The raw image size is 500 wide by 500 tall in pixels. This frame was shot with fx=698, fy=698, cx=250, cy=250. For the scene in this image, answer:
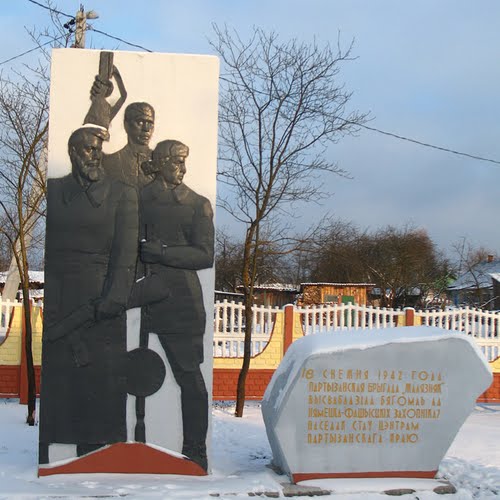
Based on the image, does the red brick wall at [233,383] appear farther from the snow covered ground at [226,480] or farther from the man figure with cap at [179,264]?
the man figure with cap at [179,264]

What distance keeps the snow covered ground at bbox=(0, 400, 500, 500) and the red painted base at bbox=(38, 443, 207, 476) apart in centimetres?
9

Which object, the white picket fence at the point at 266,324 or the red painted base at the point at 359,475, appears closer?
the red painted base at the point at 359,475

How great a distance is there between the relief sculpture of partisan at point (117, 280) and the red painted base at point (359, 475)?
94cm

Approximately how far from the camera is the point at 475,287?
149 ft

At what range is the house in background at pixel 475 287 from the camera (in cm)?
4531

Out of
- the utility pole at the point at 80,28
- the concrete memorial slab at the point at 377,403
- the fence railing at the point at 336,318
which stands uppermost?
the utility pole at the point at 80,28

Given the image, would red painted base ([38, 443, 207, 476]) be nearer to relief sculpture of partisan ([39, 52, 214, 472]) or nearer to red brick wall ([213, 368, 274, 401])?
relief sculpture of partisan ([39, 52, 214, 472])

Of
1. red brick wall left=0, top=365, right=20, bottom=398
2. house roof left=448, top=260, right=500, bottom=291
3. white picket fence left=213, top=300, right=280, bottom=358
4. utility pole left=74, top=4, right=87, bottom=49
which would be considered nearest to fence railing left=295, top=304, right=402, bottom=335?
white picket fence left=213, top=300, right=280, bottom=358

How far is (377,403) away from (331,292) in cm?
2310

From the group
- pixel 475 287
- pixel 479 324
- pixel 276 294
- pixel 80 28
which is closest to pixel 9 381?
pixel 80 28

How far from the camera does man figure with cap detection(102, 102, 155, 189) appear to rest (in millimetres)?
6645

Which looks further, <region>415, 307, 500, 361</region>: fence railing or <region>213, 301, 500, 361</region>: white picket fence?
<region>415, 307, 500, 361</region>: fence railing

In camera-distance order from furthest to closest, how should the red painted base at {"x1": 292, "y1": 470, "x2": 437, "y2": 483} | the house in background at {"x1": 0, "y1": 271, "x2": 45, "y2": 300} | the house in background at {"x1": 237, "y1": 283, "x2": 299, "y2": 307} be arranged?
the house in background at {"x1": 237, "y1": 283, "x2": 299, "y2": 307}, the house in background at {"x1": 0, "y1": 271, "x2": 45, "y2": 300}, the red painted base at {"x1": 292, "y1": 470, "x2": 437, "y2": 483}

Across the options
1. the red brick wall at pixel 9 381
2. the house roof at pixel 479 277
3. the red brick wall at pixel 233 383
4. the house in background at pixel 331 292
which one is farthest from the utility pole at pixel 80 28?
the house roof at pixel 479 277
